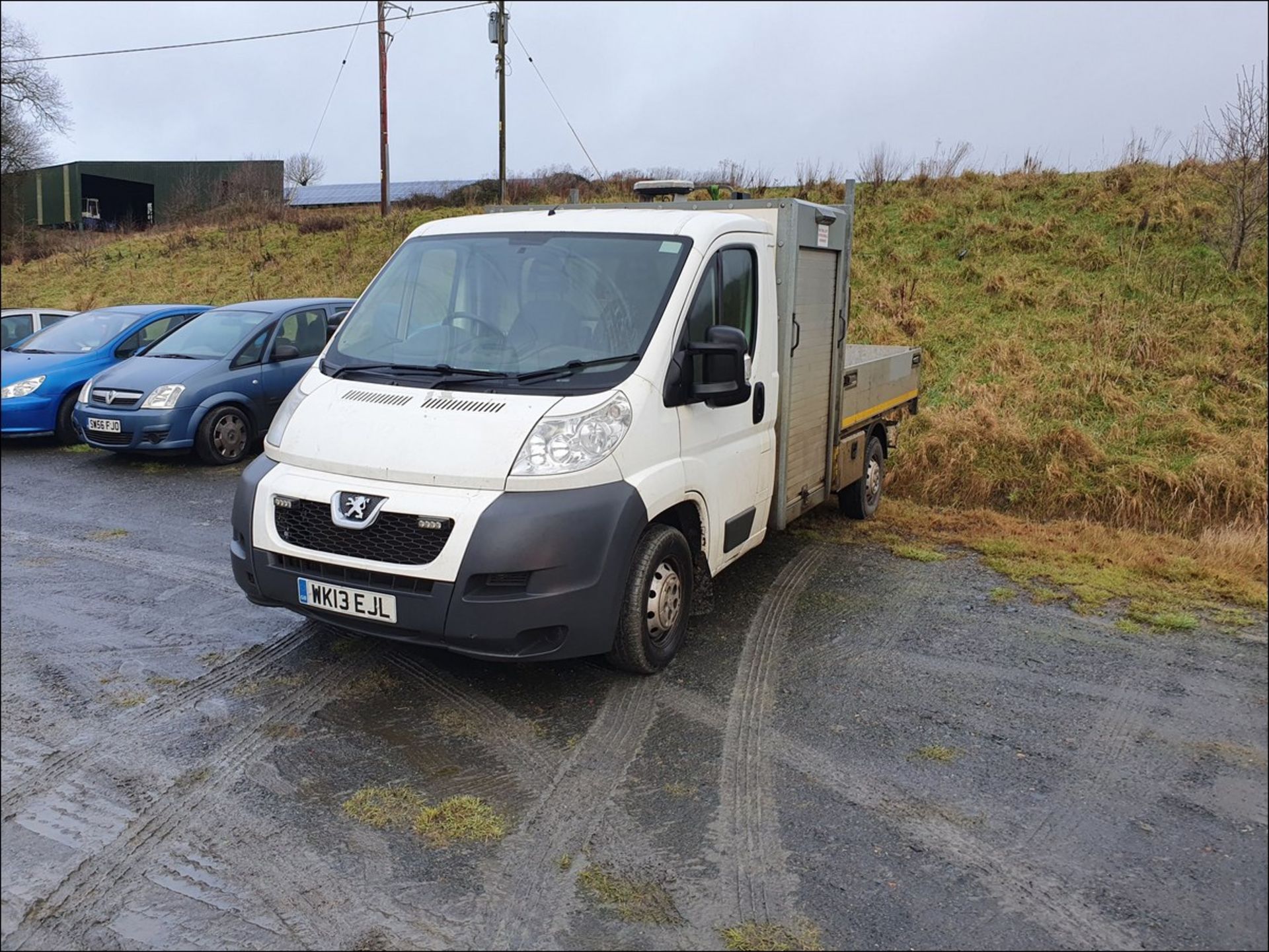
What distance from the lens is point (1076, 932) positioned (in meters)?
3.12

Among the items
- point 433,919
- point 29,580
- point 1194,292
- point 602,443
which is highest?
point 1194,292

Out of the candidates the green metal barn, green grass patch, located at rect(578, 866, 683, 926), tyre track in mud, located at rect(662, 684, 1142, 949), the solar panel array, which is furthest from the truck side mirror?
the solar panel array

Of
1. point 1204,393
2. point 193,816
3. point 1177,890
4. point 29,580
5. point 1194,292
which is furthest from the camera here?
point 1194,292

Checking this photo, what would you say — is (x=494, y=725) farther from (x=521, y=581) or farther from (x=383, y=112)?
(x=383, y=112)

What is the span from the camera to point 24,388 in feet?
29.3

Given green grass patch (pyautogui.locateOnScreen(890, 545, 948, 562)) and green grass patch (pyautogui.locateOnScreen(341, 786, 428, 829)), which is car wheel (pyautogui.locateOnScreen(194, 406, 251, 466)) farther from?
green grass patch (pyautogui.locateOnScreen(341, 786, 428, 829))

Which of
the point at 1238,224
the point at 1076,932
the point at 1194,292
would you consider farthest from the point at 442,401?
the point at 1238,224

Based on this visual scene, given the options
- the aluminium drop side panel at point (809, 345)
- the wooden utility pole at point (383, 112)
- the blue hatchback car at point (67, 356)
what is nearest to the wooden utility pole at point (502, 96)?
the wooden utility pole at point (383, 112)

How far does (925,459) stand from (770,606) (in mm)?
4908

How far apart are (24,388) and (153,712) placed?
5966 mm

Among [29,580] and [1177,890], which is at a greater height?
[29,580]

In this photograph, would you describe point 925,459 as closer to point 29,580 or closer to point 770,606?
point 770,606

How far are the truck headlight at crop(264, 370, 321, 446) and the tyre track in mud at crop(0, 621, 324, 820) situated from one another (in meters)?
1.11

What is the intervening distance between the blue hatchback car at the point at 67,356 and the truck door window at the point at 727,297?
5.02 m
